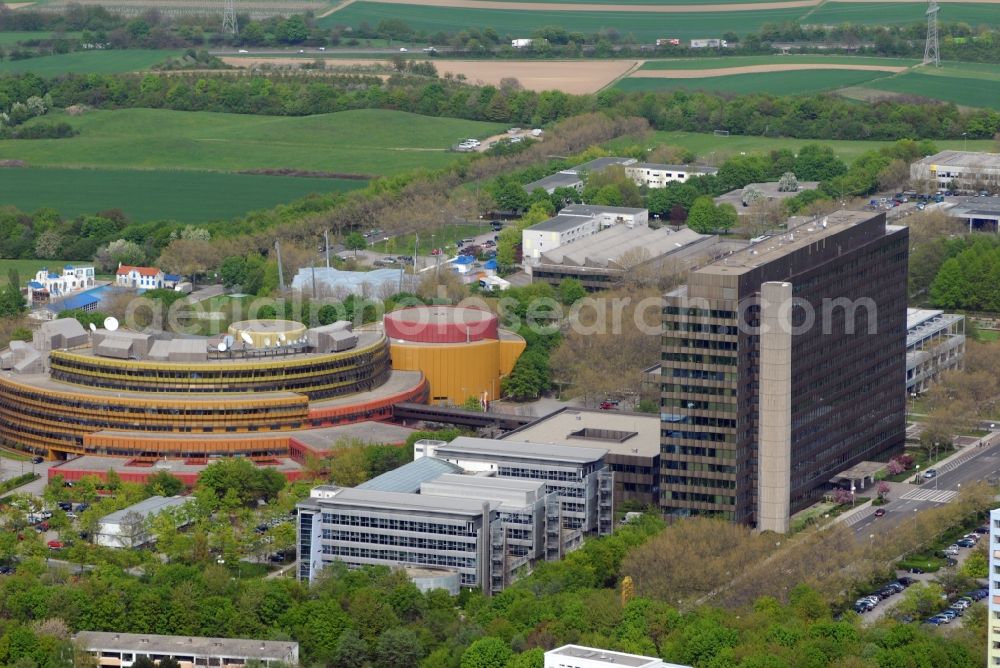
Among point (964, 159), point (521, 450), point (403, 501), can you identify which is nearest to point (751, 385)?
point (521, 450)

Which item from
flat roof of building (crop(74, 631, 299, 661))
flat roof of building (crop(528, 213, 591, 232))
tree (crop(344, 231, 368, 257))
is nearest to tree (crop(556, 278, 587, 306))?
flat roof of building (crop(528, 213, 591, 232))

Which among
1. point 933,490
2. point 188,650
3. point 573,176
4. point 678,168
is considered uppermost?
point 678,168

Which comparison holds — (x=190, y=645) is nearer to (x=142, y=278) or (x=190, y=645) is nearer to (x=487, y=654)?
(x=487, y=654)

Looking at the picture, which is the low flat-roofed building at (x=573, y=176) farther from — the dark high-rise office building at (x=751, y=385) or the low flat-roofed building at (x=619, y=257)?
the dark high-rise office building at (x=751, y=385)

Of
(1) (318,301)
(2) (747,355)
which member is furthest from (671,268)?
(2) (747,355)

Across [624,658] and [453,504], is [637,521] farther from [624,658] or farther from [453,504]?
[624,658]

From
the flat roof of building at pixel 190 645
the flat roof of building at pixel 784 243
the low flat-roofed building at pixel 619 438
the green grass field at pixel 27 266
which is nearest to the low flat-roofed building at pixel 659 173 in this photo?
the green grass field at pixel 27 266
